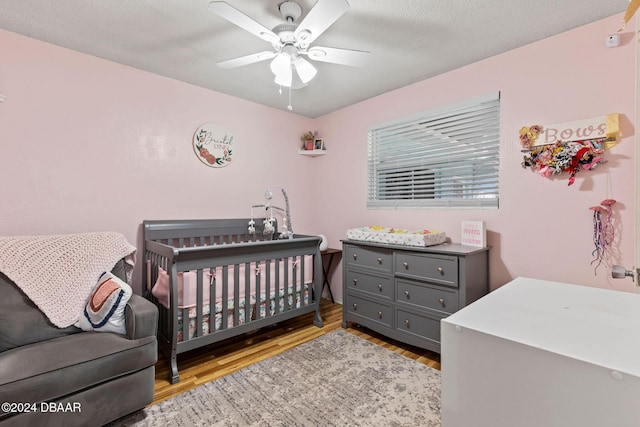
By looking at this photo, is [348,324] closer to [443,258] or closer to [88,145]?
[443,258]

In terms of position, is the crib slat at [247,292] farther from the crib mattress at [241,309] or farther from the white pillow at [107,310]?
the white pillow at [107,310]

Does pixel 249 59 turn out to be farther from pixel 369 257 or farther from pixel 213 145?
pixel 369 257

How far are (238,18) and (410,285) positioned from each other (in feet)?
6.91

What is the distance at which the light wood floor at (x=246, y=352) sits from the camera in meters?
1.97

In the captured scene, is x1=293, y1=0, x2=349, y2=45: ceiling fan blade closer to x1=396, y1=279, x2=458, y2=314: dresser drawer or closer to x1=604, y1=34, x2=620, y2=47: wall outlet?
x1=604, y1=34, x2=620, y2=47: wall outlet

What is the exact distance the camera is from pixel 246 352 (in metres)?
2.34

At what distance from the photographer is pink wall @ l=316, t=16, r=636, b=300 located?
1810 millimetres

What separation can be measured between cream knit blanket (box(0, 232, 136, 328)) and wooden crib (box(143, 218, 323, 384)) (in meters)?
0.40

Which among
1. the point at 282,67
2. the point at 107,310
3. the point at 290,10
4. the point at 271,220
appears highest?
the point at 290,10

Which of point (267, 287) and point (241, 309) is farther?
point (267, 287)

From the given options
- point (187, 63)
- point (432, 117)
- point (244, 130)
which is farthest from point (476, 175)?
point (187, 63)

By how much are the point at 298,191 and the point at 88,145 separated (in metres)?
2.11

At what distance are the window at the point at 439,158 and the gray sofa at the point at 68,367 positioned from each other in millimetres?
2332

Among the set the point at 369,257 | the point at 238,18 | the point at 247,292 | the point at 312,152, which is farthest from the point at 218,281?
the point at 312,152
